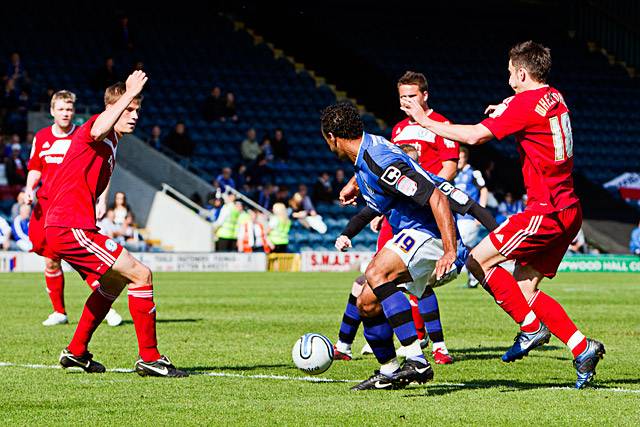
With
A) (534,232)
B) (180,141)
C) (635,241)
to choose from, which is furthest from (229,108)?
(534,232)

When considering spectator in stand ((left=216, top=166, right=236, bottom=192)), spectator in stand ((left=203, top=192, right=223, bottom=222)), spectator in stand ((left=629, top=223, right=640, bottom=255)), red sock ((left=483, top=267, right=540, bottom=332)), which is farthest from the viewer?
spectator in stand ((left=629, top=223, right=640, bottom=255))

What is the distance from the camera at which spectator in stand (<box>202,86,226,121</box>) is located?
3347 cm

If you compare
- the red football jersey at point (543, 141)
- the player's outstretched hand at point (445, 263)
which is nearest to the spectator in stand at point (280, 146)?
the red football jersey at point (543, 141)

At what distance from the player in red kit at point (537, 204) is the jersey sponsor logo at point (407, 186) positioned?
2.17 ft

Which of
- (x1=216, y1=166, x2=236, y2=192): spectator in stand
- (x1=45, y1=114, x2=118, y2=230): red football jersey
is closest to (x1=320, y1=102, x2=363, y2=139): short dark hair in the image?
(x1=45, y1=114, x2=118, y2=230): red football jersey

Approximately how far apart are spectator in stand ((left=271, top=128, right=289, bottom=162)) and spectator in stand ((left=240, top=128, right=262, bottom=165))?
0.81m

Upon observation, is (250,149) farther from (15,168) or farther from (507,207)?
(507,207)

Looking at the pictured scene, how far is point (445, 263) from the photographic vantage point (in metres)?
7.54

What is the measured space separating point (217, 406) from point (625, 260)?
26330 millimetres

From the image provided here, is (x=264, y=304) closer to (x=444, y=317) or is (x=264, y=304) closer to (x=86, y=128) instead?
(x=444, y=317)

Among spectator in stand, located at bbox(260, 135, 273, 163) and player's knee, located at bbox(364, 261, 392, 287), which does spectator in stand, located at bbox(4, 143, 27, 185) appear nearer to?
spectator in stand, located at bbox(260, 135, 273, 163)

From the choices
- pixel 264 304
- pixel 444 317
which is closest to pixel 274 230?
pixel 264 304

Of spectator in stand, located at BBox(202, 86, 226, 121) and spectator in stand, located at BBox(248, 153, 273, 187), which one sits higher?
spectator in stand, located at BBox(202, 86, 226, 121)

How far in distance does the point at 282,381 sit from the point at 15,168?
20547 mm
